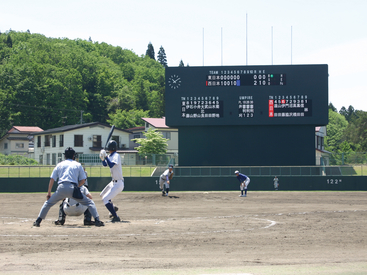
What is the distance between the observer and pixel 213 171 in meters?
34.9

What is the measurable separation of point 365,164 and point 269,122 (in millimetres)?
9431

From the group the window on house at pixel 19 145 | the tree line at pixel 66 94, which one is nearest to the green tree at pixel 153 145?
the tree line at pixel 66 94

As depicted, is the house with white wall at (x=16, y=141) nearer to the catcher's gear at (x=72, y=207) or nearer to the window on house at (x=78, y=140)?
the window on house at (x=78, y=140)

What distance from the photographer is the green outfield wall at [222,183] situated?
34.8m

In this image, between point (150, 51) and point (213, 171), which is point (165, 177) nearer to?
point (213, 171)

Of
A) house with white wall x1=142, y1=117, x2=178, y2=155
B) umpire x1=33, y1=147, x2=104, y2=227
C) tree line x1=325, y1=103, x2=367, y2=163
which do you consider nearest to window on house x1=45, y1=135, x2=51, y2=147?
house with white wall x1=142, y1=117, x2=178, y2=155

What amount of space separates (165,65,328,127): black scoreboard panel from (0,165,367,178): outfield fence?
3924 mm

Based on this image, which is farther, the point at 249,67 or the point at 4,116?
the point at 4,116

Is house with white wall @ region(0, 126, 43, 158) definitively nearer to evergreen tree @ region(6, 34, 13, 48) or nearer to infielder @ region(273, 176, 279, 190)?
infielder @ region(273, 176, 279, 190)

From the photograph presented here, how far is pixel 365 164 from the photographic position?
35.4 meters

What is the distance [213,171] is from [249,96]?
22.4 ft

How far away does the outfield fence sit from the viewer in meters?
34.5

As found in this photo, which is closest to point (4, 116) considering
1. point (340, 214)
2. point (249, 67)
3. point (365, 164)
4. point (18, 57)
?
point (18, 57)

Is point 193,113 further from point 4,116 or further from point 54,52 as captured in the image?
point 54,52
